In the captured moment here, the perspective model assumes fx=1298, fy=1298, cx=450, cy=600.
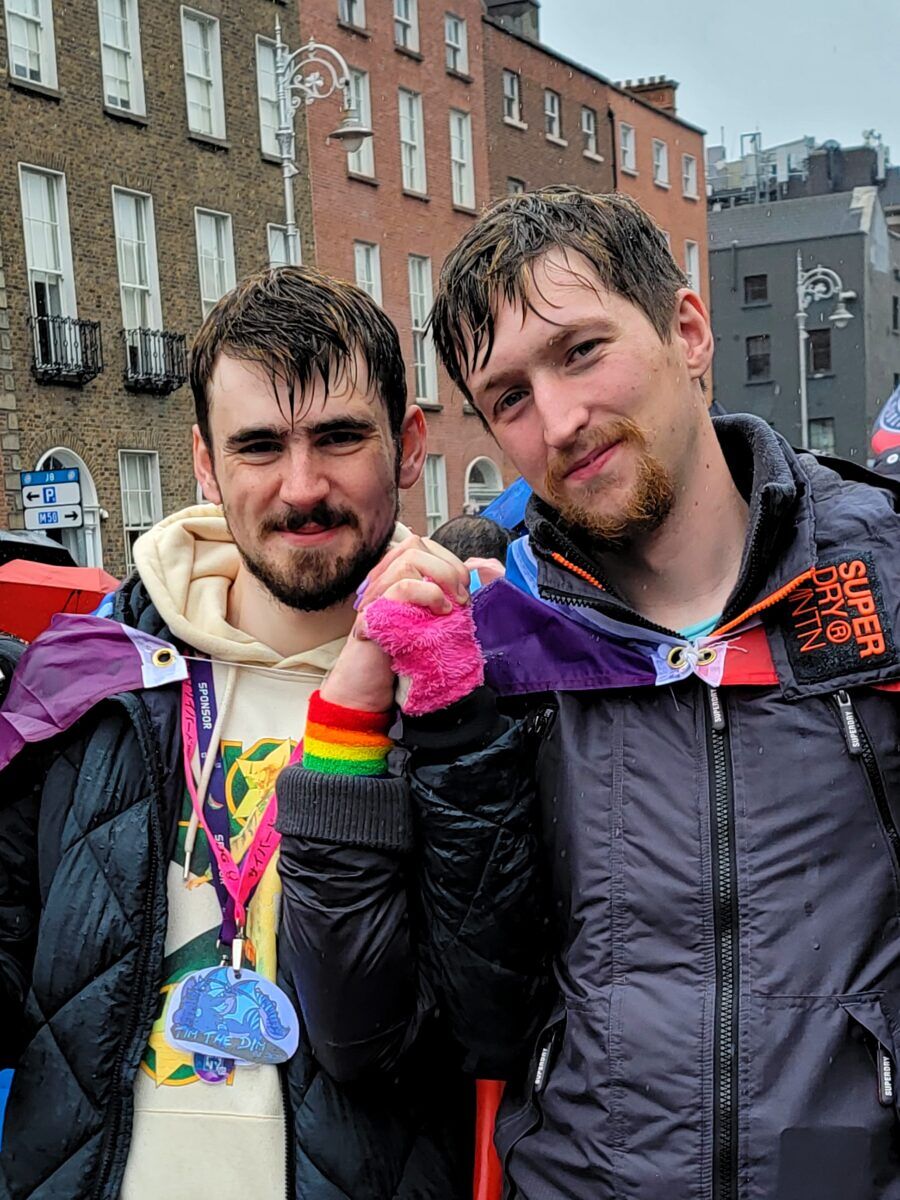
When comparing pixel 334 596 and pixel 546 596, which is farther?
pixel 334 596

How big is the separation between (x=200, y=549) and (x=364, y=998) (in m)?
1.05

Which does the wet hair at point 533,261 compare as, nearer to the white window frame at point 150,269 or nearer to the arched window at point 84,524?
the arched window at point 84,524

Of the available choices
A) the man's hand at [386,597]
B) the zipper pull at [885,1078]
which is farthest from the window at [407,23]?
the zipper pull at [885,1078]

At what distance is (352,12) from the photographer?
85.0 ft

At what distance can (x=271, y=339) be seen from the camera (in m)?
2.33

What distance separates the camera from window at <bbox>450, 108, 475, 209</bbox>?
2905cm

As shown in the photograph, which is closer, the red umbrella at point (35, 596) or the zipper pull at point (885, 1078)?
the zipper pull at point (885, 1078)

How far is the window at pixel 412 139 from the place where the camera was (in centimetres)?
2759

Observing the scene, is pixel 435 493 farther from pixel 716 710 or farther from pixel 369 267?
pixel 716 710

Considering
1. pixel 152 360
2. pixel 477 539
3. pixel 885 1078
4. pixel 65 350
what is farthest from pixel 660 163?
pixel 885 1078

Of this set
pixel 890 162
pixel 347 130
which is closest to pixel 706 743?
pixel 347 130

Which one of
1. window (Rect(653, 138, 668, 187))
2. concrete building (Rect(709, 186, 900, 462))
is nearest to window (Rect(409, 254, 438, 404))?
window (Rect(653, 138, 668, 187))

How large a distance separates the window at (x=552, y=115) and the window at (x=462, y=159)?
400 centimetres

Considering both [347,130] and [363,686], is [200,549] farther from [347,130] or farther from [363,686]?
[347,130]
